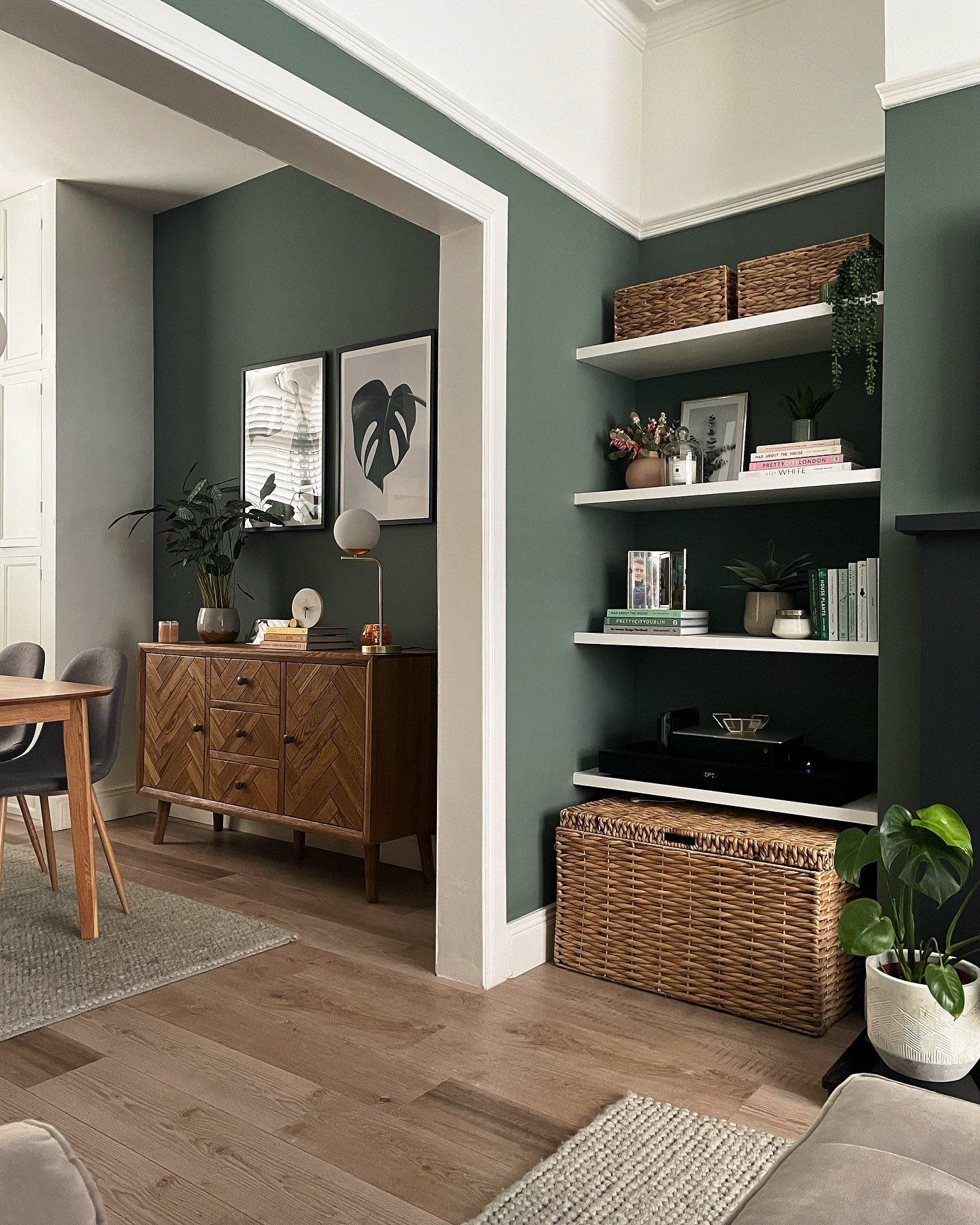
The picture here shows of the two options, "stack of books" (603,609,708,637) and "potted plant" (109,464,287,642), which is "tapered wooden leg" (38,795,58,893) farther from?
"stack of books" (603,609,708,637)

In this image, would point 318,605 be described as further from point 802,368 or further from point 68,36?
point 68,36

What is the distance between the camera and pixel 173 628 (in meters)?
4.44

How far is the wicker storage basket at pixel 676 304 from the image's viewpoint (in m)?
2.93

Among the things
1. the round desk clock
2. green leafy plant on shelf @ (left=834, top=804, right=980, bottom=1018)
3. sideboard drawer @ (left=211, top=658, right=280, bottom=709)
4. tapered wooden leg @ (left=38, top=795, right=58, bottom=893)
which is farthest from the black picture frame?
green leafy plant on shelf @ (left=834, top=804, right=980, bottom=1018)

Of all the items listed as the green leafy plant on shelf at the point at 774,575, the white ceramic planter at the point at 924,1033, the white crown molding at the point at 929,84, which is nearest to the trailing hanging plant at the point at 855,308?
the white crown molding at the point at 929,84

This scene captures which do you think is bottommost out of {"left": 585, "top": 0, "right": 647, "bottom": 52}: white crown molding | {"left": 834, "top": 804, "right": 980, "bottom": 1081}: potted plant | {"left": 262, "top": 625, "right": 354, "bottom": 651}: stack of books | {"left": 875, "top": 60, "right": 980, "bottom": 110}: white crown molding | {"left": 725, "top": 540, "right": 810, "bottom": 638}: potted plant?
{"left": 834, "top": 804, "right": 980, "bottom": 1081}: potted plant

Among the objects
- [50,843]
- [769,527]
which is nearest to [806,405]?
[769,527]

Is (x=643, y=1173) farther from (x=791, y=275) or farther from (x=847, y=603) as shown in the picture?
(x=791, y=275)

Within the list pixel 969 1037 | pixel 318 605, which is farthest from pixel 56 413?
pixel 969 1037

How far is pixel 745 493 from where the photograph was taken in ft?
9.23

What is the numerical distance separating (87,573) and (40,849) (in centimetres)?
144

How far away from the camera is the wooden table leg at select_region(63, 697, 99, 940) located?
3023 mm

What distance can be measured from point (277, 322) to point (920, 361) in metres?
2.98

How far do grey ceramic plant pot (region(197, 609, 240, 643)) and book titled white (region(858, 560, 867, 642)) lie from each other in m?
2.70
